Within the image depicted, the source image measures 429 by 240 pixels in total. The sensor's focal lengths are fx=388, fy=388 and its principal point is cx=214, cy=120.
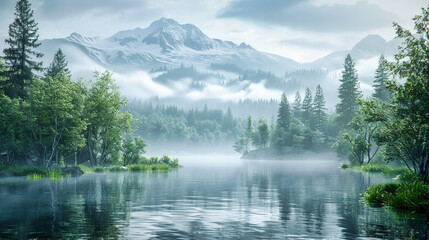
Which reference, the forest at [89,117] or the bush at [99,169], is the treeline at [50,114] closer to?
the forest at [89,117]

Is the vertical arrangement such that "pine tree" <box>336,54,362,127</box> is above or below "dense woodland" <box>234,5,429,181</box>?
above

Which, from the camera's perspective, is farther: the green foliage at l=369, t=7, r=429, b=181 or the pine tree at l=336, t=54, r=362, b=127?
the pine tree at l=336, t=54, r=362, b=127

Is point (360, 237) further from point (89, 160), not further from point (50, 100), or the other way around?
point (89, 160)

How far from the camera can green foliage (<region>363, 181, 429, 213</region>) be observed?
69.0 ft

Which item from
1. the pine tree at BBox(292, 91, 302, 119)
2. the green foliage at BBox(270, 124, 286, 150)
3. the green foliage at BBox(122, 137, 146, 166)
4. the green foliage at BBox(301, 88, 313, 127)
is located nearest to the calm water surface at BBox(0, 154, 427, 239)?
the green foliage at BBox(122, 137, 146, 166)

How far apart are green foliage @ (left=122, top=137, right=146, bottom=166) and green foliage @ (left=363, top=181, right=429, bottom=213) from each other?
53.9m

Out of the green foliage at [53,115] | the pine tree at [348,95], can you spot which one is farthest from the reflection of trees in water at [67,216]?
the pine tree at [348,95]

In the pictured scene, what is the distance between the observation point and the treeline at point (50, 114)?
179 ft

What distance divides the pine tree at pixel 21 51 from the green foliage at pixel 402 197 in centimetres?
6112

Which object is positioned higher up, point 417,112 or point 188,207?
point 417,112

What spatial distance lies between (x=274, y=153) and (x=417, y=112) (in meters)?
127

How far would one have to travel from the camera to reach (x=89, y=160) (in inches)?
2894

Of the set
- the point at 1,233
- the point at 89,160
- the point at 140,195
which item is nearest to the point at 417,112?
the point at 140,195

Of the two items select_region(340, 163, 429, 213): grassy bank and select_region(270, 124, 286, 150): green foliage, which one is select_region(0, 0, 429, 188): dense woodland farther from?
select_region(270, 124, 286, 150): green foliage
